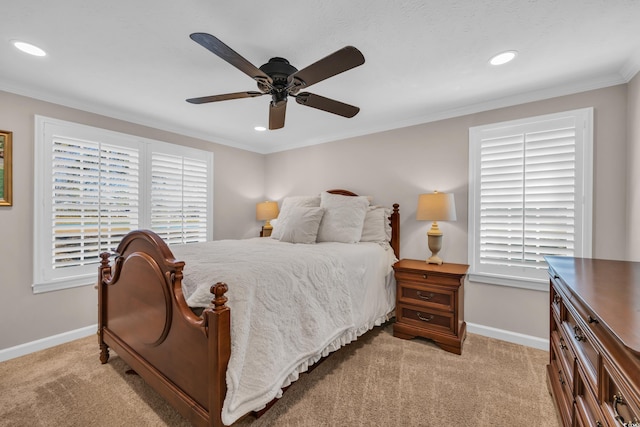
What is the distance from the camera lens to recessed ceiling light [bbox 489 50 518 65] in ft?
6.25

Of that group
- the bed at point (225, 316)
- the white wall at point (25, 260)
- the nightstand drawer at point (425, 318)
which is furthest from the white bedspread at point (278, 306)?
the white wall at point (25, 260)

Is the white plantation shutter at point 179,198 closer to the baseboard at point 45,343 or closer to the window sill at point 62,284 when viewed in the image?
the window sill at point 62,284

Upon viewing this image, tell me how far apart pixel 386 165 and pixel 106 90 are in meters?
2.91

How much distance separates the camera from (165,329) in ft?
5.15

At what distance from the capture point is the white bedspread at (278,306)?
53.8 inches

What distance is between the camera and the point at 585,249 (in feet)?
7.61

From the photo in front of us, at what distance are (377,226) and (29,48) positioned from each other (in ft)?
10.3

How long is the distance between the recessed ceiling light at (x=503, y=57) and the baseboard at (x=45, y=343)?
4.31 m

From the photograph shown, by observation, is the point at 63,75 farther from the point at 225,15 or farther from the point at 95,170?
the point at 225,15

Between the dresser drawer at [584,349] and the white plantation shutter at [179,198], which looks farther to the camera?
the white plantation shutter at [179,198]

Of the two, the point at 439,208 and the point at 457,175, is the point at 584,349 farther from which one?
the point at 457,175

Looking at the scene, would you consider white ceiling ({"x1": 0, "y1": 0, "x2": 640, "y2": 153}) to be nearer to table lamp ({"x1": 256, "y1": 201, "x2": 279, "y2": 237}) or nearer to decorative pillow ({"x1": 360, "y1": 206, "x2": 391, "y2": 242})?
decorative pillow ({"x1": 360, "y1": 206, "x2": 391, "y2": 242})

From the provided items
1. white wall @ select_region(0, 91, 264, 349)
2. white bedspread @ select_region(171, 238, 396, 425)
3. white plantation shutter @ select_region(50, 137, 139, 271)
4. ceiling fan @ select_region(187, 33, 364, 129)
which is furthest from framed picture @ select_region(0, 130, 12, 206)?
ceiling fan @ select_region(187, 33, 364, 129)

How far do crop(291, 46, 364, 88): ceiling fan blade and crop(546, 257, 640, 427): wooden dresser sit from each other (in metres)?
1.41
